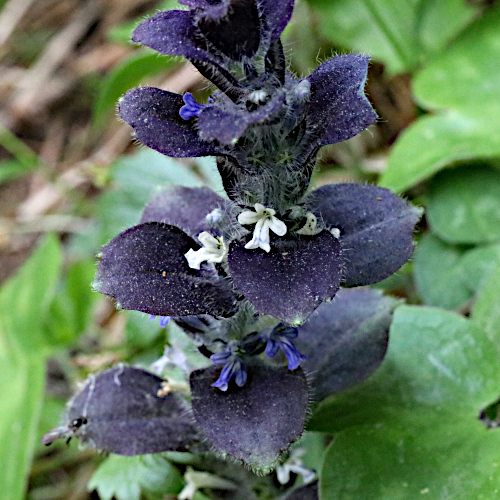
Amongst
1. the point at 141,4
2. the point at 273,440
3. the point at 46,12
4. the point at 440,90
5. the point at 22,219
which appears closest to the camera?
the point at 273,440

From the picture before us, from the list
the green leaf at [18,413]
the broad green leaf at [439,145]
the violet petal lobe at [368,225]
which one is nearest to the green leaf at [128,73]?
the broad green leaf at [439,145]

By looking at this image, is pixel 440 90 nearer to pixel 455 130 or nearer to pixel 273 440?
pixel 455 130

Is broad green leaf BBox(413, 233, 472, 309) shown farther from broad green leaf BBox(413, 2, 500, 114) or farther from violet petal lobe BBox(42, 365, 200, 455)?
violet petal lobe BBox(42, 365, 200, 455)

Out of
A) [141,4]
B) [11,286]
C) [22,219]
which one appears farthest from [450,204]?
[141,4]

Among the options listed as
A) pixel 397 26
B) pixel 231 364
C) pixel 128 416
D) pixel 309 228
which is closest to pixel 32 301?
pixel 128 416

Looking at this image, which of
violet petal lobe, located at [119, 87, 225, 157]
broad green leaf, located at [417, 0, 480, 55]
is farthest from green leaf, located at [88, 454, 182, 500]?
broad green leaf, located at [417, 0, 480, 55]

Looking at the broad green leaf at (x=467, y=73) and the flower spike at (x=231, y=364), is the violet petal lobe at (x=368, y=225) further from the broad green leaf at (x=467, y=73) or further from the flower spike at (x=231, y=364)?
the broad green leaf at (x=467, y=73)

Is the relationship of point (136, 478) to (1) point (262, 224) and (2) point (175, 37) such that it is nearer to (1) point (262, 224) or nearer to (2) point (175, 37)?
(1) point (262, 224)
